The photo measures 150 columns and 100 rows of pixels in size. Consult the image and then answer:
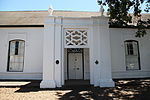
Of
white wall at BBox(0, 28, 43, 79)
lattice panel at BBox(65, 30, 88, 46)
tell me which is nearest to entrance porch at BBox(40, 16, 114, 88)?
lattice panel at BBox(65, 30, 88, 46)

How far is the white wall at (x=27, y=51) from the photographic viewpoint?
10.6 meters

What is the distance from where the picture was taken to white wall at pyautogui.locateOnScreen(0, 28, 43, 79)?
10.6m

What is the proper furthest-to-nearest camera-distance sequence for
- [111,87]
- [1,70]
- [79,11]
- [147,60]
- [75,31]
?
[79,11], [147,60], [1,70], [75,31], [111,87]

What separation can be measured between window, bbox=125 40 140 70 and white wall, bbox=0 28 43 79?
296 inches

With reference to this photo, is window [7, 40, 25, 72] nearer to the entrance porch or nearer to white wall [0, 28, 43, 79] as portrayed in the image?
white wall [0, 28, 43, 79]

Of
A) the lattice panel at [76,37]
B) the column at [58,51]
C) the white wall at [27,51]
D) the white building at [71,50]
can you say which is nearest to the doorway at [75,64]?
the white building at [71,50]

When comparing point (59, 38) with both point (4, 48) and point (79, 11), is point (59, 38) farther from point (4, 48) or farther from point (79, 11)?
point (79, 11)

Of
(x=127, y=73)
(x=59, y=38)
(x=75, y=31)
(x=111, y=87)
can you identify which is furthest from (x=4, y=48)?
(x=127, y=73)

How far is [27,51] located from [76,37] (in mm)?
4663

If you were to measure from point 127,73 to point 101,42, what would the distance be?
4.51 metres

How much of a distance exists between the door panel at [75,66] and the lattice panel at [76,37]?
2.93 meters

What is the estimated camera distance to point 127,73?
36.1ft

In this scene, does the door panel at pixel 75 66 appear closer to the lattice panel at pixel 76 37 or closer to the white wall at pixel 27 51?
the white wall at pixel 27 51

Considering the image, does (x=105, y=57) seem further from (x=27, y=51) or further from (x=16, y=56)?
(x=16, y=56)
